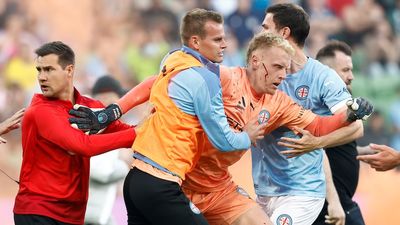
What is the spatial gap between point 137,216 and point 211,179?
68 centimetres

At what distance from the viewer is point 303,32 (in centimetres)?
759

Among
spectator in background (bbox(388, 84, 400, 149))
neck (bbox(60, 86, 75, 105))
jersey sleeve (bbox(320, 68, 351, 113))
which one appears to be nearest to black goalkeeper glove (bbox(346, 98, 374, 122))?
jersey sleeve (bbox(320, 68, 351, 113))

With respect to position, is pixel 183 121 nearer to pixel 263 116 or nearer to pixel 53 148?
pixel 263 116

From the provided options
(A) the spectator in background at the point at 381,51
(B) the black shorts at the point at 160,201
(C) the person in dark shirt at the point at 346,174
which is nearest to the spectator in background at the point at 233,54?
(A) the spectator in background at the point at 381,51

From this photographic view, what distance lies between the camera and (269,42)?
272 inches

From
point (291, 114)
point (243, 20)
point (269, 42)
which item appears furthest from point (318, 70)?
point (243, 20)

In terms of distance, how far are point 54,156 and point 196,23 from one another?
1.29 m

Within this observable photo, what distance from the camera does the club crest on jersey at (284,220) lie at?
23.5 ft

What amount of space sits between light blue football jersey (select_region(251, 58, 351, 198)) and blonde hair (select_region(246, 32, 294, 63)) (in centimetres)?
45

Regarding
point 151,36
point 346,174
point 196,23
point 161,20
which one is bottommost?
point 151,36

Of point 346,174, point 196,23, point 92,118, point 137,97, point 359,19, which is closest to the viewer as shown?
point 196,23

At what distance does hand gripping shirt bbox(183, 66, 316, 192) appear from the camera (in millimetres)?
6828

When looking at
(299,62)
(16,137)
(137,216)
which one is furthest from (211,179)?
(16,137)

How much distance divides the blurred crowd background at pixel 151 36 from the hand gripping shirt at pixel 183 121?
27.4 ft
